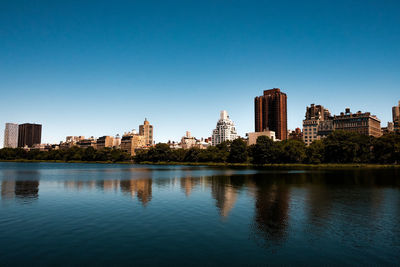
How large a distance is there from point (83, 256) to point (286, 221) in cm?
1765

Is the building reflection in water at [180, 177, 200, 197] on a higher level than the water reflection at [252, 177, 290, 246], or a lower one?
lower

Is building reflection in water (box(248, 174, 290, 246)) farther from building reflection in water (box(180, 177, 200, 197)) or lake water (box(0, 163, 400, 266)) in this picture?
building reflection in water (box(180, 177, 200, 197))

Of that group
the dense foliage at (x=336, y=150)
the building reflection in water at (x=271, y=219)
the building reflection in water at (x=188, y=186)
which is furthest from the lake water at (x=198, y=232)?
the dense foliage at (x=336, y=150)

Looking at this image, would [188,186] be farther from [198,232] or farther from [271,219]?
[198,232]

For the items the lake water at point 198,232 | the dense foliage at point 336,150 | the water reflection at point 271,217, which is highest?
the dense foliage at point 336,150

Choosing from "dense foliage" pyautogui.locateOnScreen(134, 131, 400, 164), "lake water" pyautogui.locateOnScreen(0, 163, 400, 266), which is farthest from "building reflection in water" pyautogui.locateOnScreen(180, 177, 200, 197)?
"dense foliage" pyautogui.locateOnScreen(134, 131, 400, 164)

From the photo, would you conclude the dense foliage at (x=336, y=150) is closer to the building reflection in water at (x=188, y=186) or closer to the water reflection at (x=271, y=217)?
the building reflection in water at (x=188, y=186)

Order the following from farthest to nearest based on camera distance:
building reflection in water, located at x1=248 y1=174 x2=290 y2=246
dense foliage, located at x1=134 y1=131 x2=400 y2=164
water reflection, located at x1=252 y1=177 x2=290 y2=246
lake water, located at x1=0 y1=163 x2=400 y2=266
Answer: dense foliage, located at x1=134 y1=131 x2=400 y2=164, water reflection, located at x1=252 y1=177 x2=290 y2=246, building reflection in water, located at x1=248 y1=174 x2=290 y2=246, lake water, located at x1=0 y1=163 x2=400 y2=266

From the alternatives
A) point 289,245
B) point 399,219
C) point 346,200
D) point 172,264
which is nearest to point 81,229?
point 172,264

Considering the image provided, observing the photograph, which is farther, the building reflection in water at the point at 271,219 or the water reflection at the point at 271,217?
the water reflection at the point at 271,217

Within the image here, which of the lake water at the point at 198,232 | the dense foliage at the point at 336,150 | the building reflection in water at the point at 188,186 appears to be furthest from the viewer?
the dense foliage at the point at 336,150

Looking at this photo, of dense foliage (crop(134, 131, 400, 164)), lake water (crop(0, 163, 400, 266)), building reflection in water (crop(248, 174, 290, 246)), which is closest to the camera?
lake water (crop(0, 163, 400, 266))

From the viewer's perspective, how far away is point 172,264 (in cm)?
1648

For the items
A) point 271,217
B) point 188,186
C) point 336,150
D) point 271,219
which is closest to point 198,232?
point 271,219
